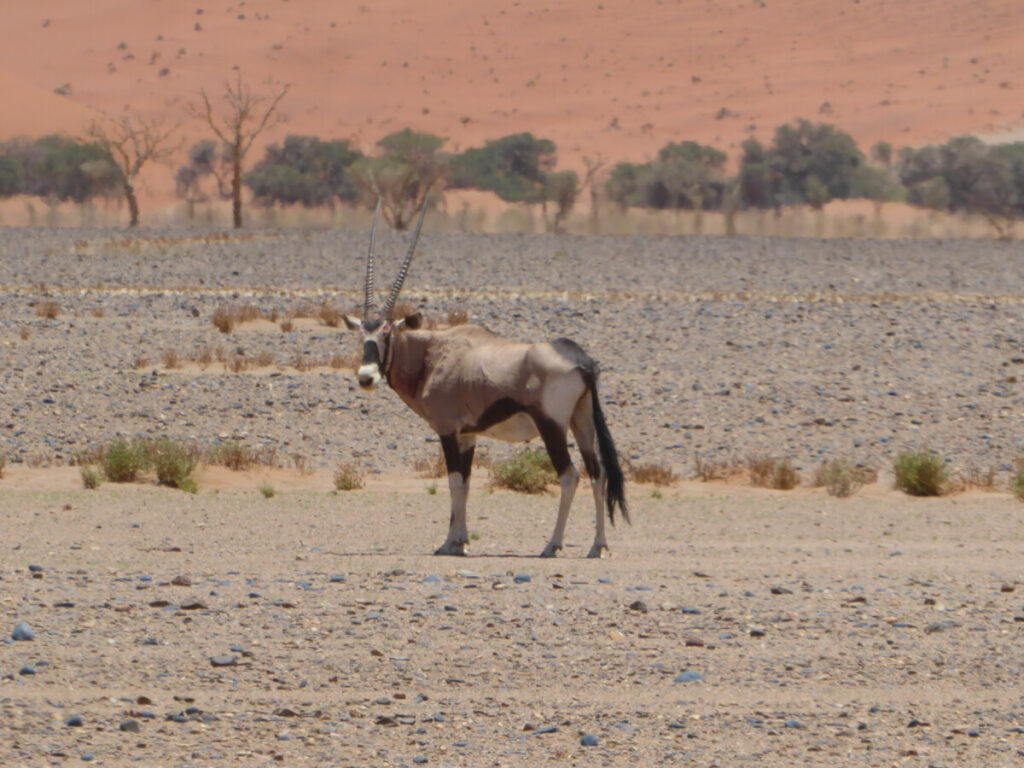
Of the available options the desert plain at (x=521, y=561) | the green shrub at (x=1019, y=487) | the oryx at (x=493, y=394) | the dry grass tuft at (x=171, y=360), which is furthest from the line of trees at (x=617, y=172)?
the oryx at (x=493, y=394)

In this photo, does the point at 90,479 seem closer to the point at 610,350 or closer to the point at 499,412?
the point at 499,412

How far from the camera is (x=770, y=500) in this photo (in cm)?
1426

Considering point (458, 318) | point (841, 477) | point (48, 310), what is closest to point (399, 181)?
point (48, 310)

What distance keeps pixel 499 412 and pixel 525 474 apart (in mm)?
3515

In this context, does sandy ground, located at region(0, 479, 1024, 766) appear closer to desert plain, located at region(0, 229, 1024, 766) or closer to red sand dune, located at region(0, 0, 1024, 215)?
desert plain, located at region(0, 229, 1024, 766)

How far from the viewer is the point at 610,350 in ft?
70.3

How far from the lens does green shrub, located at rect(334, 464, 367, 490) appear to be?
14.3m

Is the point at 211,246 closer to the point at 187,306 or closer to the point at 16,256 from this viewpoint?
the point at 16,256

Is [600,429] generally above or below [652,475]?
above

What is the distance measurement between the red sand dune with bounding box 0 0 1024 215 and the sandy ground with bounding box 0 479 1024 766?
73757 mm

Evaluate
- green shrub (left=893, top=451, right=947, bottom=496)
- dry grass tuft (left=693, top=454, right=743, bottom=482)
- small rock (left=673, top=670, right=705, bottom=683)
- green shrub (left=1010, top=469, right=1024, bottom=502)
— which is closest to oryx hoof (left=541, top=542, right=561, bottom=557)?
small rock (left=673, top=670, right=705, bottom=683)

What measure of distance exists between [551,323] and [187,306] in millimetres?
5807

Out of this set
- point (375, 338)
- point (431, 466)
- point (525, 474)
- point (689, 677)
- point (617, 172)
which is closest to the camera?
point (689, 677)

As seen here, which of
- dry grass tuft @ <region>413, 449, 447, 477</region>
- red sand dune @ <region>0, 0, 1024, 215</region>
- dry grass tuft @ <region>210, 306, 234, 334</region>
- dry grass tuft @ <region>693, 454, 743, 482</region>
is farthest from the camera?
red sand dune @ <region>0, 0, 1024, 215</region>
